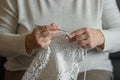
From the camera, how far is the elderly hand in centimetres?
113

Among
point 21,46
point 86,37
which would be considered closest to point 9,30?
point 21,46

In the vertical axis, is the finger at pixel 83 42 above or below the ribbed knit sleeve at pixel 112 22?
below

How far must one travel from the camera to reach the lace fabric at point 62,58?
1.17 meters

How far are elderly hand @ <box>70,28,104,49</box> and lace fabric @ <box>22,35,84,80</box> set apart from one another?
4cm

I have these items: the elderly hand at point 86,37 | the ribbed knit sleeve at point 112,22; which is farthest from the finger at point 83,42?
→ the ribbed knit sleeve at point 112,22

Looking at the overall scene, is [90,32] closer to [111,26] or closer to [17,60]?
[111,26]

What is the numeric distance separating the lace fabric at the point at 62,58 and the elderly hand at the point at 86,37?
0.12ft

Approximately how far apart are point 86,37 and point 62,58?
4.8 inches

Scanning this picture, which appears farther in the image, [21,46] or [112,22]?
[112,22]

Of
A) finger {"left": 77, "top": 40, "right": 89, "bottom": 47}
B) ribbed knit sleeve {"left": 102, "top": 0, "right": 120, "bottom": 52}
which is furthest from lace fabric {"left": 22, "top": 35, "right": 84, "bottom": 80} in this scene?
ribbed knit sleeve {"left": 102, "top": 0, "right": 120, "bottom": 52}

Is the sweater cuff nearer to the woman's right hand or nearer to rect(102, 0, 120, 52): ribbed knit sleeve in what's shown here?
the woman's right hand

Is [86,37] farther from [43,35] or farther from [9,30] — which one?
[9,30]

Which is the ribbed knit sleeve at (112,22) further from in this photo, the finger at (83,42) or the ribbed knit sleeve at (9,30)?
the ribbed knit sleeve at (9,30)

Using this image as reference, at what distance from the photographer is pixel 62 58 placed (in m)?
1.17
